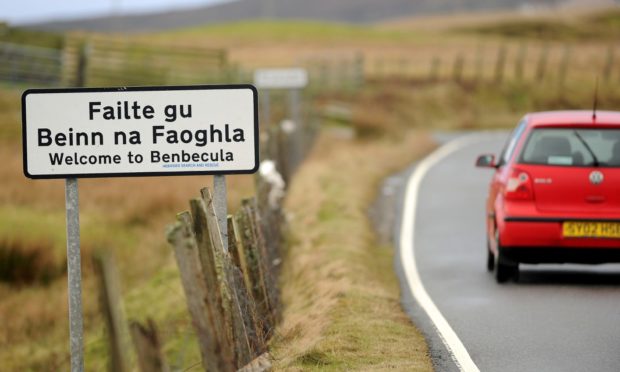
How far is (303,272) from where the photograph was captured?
15.8m

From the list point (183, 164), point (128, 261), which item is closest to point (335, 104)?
point (128, 261)

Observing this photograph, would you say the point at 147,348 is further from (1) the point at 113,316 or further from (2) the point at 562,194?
(2) the point at 562,194

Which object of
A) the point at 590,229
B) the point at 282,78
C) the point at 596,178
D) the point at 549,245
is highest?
the point at 282,78

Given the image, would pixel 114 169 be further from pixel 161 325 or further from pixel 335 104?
pixel 335 104

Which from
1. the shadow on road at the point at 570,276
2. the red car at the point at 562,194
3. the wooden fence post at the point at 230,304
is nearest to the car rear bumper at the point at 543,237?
the red car at the point at 562,194

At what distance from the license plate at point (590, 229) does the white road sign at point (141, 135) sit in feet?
17.4

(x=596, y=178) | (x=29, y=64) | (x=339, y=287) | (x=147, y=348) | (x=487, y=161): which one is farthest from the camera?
(x=29, y=64)

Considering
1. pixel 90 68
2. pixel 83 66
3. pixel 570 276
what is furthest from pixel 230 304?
pixel 90 68

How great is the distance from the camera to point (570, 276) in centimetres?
1538

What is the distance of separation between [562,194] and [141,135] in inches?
228

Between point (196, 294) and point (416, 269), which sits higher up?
point (196, 294)

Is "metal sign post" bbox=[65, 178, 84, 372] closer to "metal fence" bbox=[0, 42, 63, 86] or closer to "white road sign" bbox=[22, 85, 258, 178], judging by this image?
"white road sign" bbox=[22, 85, 258, 178]

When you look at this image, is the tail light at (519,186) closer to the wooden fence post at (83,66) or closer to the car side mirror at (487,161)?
the car side mirror at (487,161)

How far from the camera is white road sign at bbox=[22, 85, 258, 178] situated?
31.2 feet
